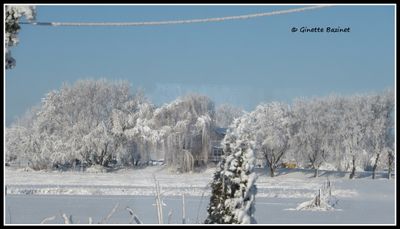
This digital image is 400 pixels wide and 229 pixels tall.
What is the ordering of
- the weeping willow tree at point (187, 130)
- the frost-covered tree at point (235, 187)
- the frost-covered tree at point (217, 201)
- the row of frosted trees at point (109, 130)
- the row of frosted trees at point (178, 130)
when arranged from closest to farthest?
1. the frost-covered tree at point (235, 187)
2. the frost-covered tree at point (217, 201)
3. the row of frosted trees at point (178, 130)
4. the weeping willow tree at point (187, 130)
5. the row of frosted trees at point (109, 130)

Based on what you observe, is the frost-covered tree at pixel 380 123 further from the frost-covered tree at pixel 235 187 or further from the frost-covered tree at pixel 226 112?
the frost-covered tree at pixel 235 187

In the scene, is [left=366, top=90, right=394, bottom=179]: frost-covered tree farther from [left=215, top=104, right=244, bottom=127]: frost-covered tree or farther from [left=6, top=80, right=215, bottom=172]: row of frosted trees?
[left=215, top=104, right=244, bottom=127]: frost-covered tree

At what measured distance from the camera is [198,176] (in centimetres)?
4322

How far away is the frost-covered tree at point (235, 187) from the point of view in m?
7.91

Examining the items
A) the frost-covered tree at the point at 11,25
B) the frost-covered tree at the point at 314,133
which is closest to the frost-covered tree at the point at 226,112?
the frost-covered tree at the point at 314,133

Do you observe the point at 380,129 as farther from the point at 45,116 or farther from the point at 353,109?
the point at 45,116

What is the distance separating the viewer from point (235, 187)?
26.7ft

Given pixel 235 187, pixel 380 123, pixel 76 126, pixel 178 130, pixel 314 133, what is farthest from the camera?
pixel 76 126

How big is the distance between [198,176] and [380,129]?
40.4 feet

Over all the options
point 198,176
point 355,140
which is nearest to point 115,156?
point 198,176

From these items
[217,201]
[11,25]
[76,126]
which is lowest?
[217,201]

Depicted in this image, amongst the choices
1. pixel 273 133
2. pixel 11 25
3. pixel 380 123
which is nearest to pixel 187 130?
pixel 273 133

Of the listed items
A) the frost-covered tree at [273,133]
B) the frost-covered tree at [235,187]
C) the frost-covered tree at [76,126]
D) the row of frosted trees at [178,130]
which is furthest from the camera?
the frost-covered tree at [76,126]

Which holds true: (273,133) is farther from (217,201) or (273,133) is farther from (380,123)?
(217,201)
